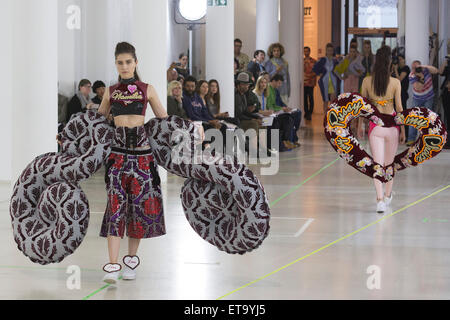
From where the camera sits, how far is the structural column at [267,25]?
23.0m

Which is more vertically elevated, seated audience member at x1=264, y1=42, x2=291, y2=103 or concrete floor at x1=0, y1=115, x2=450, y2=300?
seated audience member at x1=264, y1=42, x2=291, y2=103

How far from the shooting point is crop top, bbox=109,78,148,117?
6.89 metres

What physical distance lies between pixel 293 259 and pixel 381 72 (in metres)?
3.69

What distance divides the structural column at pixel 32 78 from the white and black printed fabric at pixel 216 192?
3161mm

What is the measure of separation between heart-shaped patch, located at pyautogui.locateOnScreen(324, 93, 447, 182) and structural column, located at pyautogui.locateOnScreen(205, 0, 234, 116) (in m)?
5.39

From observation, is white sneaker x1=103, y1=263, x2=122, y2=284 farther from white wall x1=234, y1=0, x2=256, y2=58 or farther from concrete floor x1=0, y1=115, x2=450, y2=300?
white wall x1=234, y1=0, x2=256, y2=58

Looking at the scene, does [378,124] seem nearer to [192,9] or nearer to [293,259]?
[293,259]

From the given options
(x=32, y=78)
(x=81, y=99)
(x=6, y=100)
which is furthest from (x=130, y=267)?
(x=81, y=99)

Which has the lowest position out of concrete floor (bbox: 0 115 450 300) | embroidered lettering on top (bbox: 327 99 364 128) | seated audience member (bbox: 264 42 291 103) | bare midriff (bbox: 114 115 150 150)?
concrete floor (bbox: 0 115 450 300)

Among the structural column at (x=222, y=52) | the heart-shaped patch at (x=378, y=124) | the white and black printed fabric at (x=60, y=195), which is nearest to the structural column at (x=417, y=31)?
the structural column at (x=222, y=52)

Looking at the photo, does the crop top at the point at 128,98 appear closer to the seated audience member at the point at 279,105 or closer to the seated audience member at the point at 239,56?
the seated audience member at the point at 279,105

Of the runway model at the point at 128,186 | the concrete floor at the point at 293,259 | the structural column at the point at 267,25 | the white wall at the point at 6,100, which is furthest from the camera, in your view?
the structural column at the point at 267,25

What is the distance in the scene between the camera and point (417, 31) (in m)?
20.5

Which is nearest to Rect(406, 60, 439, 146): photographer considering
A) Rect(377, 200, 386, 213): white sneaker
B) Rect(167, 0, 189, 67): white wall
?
Rect(167, 0, 189, 67): white wall
